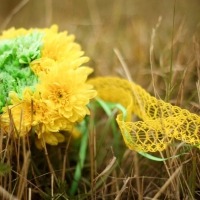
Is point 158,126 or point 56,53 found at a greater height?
point 56,53

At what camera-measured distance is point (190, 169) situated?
0.62 meters

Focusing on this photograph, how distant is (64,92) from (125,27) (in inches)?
33.0

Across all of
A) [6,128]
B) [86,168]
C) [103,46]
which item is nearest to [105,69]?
[103,46]

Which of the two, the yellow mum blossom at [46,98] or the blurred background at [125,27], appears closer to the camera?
the yellow mum blossom at [46,98]

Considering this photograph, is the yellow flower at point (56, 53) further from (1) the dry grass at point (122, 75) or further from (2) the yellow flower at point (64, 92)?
(1) the dry grass at point (122, 75)

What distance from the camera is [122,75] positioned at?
0.89 meters

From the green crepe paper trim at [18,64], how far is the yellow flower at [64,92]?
4 cm

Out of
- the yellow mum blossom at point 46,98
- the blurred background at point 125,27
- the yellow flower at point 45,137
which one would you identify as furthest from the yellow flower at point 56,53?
the blurred background at point 125,27

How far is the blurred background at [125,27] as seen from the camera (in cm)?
102

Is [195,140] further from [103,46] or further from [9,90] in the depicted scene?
[103,46]

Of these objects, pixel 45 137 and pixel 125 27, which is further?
pixel 125 27

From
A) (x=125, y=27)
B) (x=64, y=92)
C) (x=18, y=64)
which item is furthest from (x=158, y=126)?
(x=125, y=27)

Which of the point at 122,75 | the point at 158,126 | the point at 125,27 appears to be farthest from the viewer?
the point at 125,27

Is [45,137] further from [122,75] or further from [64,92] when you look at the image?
[122,75]
